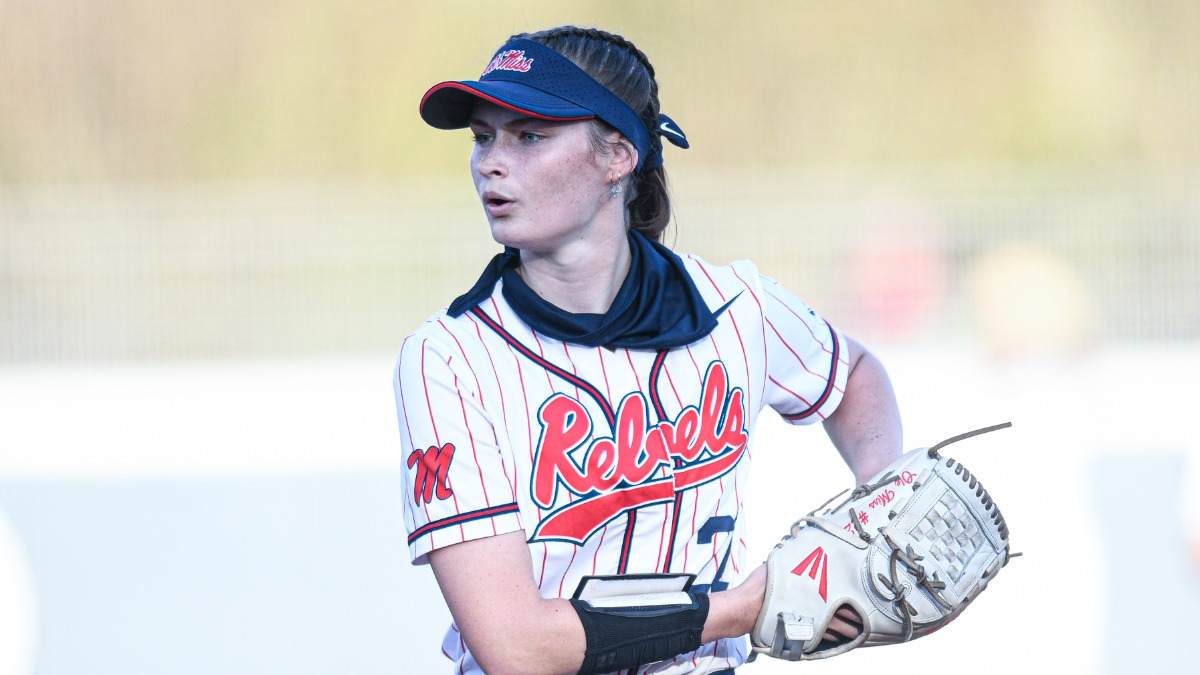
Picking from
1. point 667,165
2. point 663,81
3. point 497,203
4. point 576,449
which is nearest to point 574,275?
point 497,203

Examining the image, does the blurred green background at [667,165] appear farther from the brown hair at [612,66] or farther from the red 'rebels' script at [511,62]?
the red 'rebels' script at [511,62]

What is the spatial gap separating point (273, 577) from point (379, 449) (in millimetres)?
649

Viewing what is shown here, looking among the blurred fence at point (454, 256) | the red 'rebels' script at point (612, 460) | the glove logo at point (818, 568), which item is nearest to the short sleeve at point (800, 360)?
the red 'rebels' script at point (612, 460)

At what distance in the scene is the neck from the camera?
98.6 inches

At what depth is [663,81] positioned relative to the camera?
1441 centimetres

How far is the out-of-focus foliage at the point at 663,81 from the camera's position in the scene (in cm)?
1351

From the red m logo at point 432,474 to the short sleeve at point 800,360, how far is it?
2.54 feet

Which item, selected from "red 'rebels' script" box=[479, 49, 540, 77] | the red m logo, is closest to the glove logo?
the red m logo

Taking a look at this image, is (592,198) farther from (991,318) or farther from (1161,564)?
(991,318)

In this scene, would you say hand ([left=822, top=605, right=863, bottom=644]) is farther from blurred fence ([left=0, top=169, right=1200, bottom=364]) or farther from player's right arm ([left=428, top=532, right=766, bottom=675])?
blurred fence ([left=0, top=169, right=1200, bottom=364])

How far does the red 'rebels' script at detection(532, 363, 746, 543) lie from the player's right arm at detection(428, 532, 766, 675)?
0.13 m

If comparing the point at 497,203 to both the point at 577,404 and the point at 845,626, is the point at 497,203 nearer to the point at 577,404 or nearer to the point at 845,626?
the point at 577,404

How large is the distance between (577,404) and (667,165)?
873 cm

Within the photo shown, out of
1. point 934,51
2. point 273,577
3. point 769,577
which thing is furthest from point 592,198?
point 934,51
